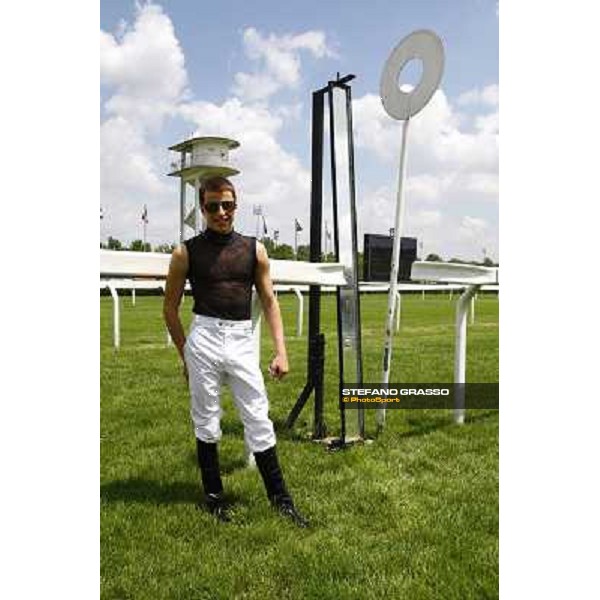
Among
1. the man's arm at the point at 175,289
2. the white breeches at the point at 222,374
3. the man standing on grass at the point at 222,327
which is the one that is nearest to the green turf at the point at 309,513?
the man standing on grass at the point at 222,327

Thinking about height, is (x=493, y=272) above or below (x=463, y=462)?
above

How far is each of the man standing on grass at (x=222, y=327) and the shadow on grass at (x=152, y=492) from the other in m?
0.18

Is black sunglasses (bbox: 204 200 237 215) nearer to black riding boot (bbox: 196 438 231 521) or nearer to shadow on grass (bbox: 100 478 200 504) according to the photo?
black riding boot (bbox: 196 438 231 521)

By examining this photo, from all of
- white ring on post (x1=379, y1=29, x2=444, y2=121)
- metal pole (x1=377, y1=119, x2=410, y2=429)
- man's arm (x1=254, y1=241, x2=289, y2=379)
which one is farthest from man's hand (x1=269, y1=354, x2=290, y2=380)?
white ring on post (x1=379, y1=29, x2=444, y2=121)

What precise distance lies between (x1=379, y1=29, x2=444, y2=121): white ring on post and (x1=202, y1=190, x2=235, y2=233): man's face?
1597 millimetres

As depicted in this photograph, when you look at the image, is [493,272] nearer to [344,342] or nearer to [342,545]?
[344,342]

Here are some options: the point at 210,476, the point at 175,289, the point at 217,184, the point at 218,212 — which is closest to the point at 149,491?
the point at 210,476

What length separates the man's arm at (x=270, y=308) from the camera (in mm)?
2846

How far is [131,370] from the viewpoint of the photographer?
257 inches

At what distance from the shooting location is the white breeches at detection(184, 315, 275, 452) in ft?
8.97
